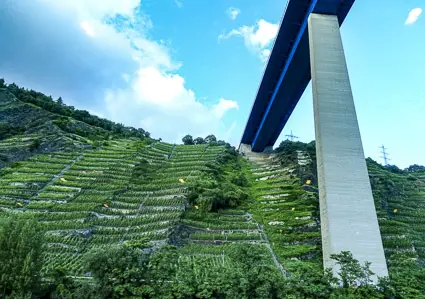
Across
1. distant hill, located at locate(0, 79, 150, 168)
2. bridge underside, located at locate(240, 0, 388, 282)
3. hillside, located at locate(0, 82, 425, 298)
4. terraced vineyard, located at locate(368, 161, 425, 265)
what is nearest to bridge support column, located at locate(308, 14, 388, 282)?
bridge underside, located at locate(240, 0, 388, 282)

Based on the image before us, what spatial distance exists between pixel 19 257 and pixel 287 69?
17.2m

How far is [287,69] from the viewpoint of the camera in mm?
20516

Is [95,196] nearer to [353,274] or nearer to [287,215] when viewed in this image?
[287,215]

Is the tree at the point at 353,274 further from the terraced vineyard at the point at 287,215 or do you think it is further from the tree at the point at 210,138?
the tree at the point at 210,138

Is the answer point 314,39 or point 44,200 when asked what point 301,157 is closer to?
point 314,39

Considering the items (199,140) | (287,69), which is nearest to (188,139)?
(199,140)

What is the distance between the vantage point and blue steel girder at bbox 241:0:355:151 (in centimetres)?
1691

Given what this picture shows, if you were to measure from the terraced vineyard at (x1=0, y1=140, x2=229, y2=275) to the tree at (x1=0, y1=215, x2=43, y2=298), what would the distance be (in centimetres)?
344

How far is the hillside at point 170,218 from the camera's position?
893 centimetres

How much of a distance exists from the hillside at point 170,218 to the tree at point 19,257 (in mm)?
40

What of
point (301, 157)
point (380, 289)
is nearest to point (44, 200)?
point (380, 289)

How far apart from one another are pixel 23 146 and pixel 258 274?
27.2 metres

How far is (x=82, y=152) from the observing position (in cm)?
3016

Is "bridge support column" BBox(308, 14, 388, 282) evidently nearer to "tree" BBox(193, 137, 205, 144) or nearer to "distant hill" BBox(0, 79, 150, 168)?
"distant hill" BBox(0, 79, 150, 168)
